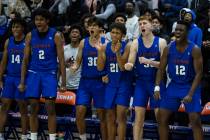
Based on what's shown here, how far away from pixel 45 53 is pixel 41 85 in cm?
50

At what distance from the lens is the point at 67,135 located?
1076 centimetres

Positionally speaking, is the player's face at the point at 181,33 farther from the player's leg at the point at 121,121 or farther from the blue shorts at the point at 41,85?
the blue shorts at the point at 41,85

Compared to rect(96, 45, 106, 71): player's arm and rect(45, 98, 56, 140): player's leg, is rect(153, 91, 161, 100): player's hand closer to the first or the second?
rect(96, 45, 106, 71): player's arm

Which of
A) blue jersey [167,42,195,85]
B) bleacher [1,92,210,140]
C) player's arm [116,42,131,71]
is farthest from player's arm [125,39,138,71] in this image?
bleacher [1,92,210,140]

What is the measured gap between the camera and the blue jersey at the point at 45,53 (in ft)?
33.3

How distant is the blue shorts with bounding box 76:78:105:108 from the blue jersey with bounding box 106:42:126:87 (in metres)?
0.24

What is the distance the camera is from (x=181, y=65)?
929 cm

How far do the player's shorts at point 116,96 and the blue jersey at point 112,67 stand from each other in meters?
0.09

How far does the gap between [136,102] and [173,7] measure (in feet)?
14.8

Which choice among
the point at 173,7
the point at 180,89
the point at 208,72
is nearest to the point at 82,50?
the point at 180,89

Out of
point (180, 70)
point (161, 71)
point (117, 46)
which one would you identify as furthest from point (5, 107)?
point (180, 70)

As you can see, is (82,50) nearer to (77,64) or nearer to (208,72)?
(77,64)

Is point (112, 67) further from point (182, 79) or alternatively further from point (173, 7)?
point (173, 7)

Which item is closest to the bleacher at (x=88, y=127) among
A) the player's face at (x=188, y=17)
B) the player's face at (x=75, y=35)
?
the player's face at (x=75, y=35)
